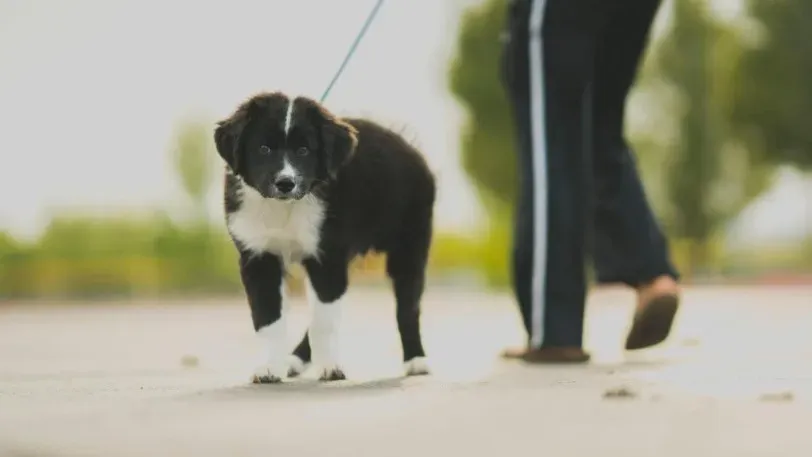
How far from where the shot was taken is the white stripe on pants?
246 inches

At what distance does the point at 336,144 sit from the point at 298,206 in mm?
276

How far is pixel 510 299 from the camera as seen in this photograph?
15.9 meters

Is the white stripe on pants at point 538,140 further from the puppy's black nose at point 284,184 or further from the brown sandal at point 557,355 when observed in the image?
the puppy's black nose at point 284,184

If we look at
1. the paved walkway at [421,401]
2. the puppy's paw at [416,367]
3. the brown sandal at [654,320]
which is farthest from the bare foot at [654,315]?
the puppy's paw at [416,367]

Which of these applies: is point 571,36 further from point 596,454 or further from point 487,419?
point 596,454

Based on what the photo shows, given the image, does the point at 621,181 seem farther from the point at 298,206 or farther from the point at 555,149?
the point at 298,206

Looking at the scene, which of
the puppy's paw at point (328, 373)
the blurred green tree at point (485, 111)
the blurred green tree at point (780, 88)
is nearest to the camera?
the puppy's paw at point (328, 373)

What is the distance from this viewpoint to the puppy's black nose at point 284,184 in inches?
199

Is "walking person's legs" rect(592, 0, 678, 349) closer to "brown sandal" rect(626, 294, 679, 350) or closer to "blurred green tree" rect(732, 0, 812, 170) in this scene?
"brown sandal" rect(626, 294, 679, 350)

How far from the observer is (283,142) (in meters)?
5.23

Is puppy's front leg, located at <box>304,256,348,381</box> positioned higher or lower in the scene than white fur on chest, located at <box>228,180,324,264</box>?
lower

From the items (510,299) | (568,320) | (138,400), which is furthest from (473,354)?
(510,299)

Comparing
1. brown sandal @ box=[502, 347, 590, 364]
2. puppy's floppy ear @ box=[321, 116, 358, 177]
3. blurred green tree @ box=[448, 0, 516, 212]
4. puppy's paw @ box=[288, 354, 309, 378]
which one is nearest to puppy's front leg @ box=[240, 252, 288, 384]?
puppy's paw @ box=[288, 354, 309, 378]

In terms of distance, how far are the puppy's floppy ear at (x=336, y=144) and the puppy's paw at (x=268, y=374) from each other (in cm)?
79
